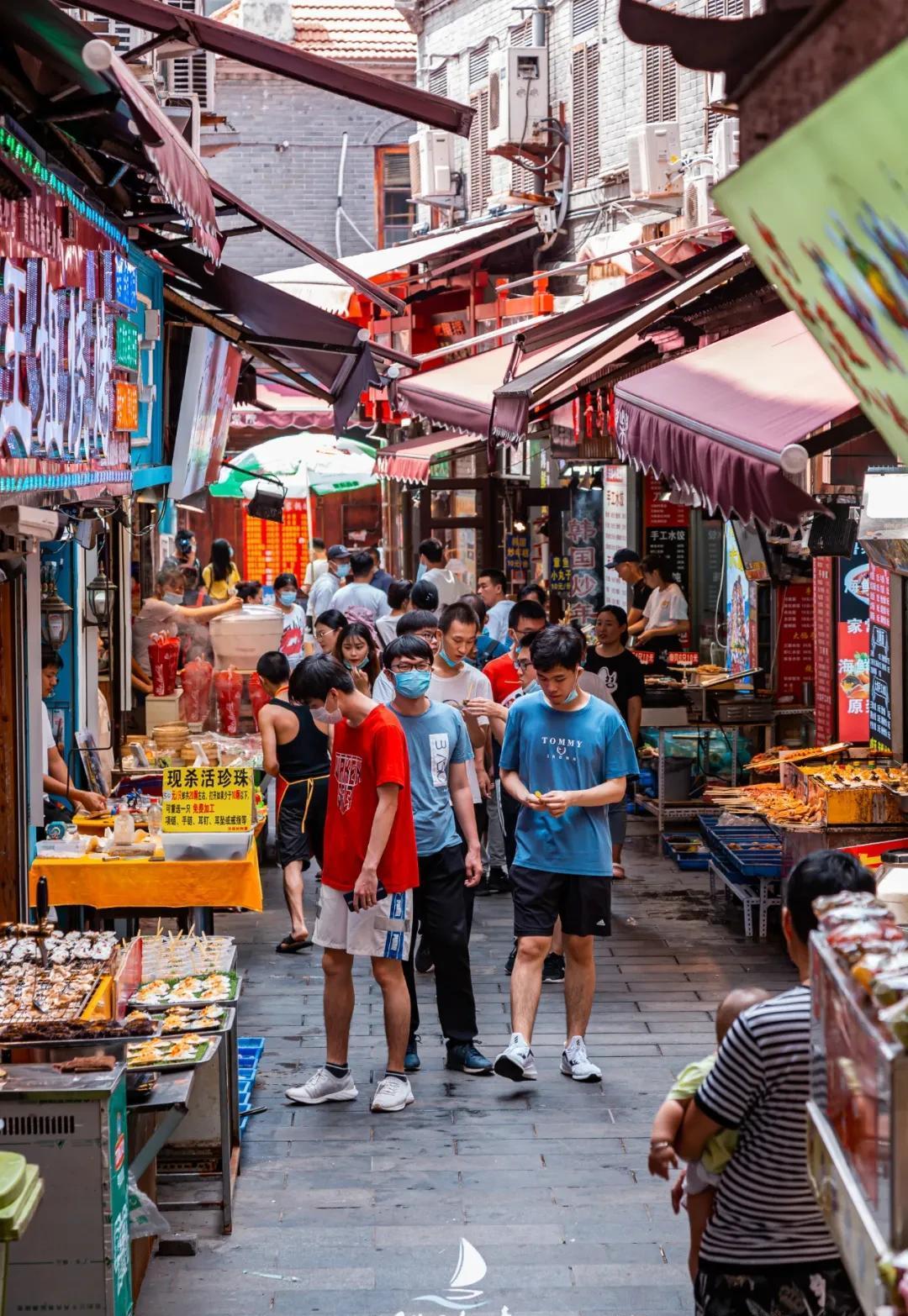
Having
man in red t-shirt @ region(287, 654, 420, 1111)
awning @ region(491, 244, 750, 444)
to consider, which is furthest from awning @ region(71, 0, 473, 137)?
awning @ region(491, 244, 750, 444)

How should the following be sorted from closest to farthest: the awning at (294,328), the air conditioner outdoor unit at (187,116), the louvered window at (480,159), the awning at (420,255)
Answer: the awning at (294,328) → the air conditioner outdoor unit at (187,116) → the awning at (420,255) → the louvered window at (480,159)

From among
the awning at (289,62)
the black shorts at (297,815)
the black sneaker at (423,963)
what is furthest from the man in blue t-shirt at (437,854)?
the awning at (289,62)

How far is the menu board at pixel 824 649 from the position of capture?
12.9 m

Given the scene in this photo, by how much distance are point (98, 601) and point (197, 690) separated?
184cm

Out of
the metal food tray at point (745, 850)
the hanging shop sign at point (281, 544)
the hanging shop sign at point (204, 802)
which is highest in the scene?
the hanging shop sign at point (281, 544)

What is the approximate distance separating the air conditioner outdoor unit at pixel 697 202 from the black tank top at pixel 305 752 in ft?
20.6

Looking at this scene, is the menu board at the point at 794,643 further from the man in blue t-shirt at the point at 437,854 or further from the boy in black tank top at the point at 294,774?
the man in blue t-shirt at the point at 437,854

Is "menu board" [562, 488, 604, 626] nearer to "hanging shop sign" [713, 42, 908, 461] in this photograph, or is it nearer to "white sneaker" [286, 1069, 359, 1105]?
"white sneaker" [286, 1069, 359, 1105]

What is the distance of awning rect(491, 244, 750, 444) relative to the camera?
1130cm

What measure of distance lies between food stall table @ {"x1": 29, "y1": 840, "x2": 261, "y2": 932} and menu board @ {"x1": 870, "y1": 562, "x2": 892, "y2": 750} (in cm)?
481

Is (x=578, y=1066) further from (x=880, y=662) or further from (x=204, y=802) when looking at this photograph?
(x=880, y=662)

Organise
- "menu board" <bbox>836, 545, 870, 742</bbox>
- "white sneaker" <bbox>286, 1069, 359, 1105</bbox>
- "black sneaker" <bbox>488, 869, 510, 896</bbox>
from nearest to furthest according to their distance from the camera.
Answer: "white sneaker" <bbox>286, 1069, 359, 1105</bbox>
"black sneaker" <bbox>488, 869, 510, 896</bbox>
"menu board" <bbox>836, 545, 870, 742</bbox>

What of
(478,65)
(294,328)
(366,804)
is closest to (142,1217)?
(366,804)

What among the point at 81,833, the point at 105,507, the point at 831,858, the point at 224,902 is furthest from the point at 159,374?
the point at 831,858
